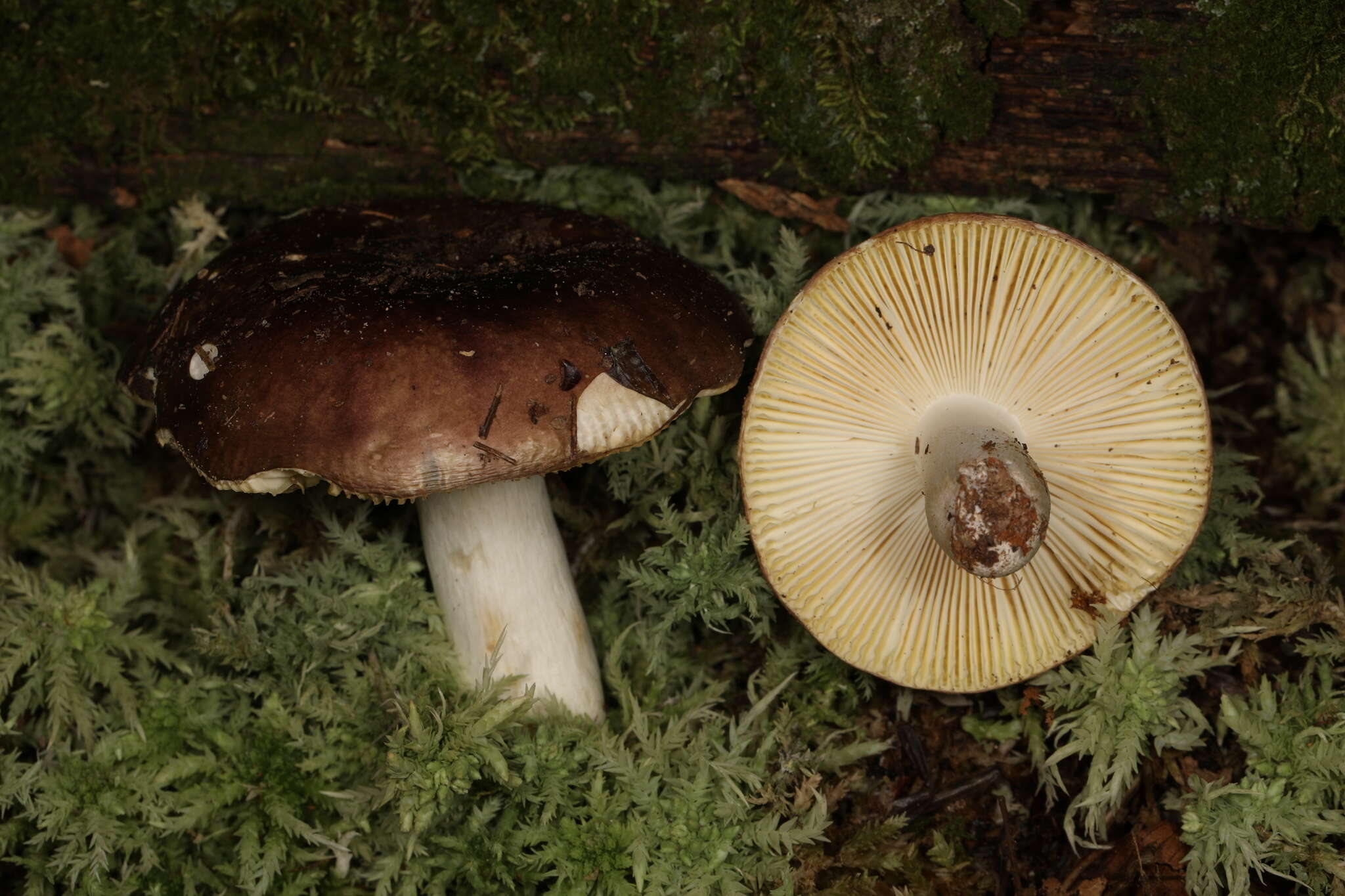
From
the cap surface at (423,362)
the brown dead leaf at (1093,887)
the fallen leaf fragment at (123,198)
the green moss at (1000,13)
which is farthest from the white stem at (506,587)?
the green moss at (1000,13)

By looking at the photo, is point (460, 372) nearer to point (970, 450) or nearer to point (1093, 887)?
point (970, 450)

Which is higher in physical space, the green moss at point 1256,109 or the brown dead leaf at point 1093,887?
the green moss at point 1256,109

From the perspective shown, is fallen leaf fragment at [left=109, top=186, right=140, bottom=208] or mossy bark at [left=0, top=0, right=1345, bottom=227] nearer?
mossy bark at [left=0, top=0, right=1345, bottom=227]

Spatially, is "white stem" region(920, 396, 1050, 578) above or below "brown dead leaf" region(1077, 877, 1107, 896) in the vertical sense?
above

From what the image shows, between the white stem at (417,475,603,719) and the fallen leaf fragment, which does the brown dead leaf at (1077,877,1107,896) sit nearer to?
the white stem at (417,475,603,719)

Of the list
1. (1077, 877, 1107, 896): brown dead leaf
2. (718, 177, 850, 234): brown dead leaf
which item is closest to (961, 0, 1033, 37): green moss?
(718, 177, 850, 234): brown dead leaf

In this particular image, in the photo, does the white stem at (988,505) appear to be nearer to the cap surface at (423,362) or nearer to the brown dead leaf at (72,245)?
the cap surface at (423,362)

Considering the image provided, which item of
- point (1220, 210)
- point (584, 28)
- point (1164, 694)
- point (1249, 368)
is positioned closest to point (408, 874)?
point (1164, 694)
